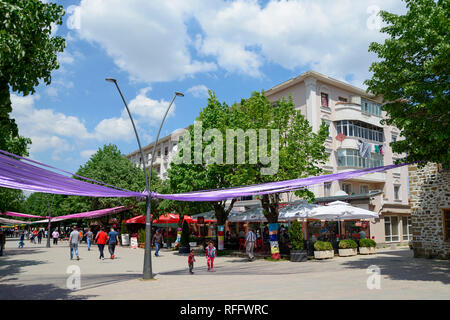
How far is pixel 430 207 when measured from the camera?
59.1 feet

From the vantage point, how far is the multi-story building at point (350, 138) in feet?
106

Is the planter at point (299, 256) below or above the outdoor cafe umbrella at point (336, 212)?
below

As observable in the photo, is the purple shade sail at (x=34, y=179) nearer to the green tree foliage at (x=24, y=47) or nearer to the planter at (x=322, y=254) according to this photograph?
the green tree foliage at (x=24, y=47)

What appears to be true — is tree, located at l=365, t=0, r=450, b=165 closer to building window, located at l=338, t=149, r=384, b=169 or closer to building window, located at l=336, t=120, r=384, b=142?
building window, located at l=338, t=149, r=384, b=169

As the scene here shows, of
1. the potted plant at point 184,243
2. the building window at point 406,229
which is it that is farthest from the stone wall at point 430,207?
the building window at point 406,229

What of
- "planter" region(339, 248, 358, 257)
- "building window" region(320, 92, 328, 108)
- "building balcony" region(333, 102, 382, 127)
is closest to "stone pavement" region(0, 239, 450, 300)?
"planter" region(339, 248, 358, 257)

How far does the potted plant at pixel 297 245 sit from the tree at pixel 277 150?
1.10 meters

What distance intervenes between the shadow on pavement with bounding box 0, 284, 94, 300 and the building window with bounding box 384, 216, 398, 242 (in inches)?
1139

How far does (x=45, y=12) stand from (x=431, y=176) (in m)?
18.1

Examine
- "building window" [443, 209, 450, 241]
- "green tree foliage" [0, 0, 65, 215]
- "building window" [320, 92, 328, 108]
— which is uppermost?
"building window" [320, 92, 328, 108]

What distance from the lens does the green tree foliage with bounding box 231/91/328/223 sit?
18719 millimetres

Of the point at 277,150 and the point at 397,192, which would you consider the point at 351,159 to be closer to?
the point at 397,192
